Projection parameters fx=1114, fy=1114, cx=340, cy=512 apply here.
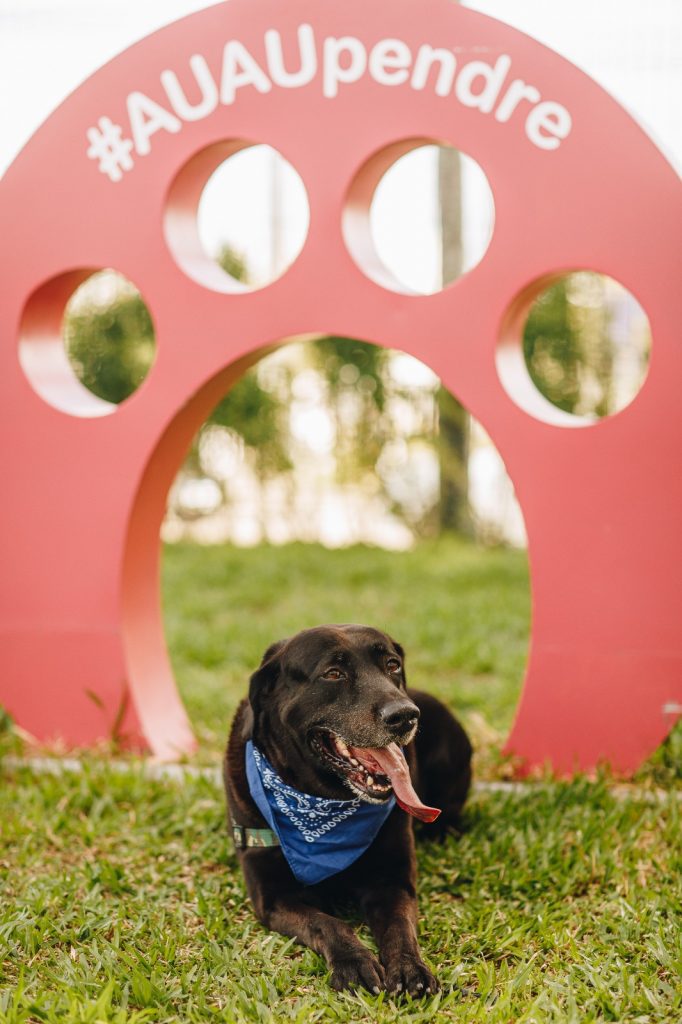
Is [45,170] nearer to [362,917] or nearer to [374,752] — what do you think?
[374,752]

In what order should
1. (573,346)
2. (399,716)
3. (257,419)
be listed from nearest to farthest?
(399,716) → (257,419) → (573,346)

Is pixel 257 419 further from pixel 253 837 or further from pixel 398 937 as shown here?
pixel 398 937

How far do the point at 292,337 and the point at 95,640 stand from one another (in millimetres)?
1460

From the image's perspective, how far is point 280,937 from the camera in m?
2.98

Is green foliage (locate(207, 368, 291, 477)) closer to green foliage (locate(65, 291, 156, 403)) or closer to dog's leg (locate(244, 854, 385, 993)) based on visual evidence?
green foliage (locate(65, 291, 156, 403))

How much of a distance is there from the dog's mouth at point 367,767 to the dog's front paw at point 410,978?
15.0 inches

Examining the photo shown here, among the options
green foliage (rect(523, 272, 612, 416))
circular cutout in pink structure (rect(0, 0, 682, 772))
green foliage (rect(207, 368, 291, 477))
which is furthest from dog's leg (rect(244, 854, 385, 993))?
green foliage (rect(523, 272, 612, 416))

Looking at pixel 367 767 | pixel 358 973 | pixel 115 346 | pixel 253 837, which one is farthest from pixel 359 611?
pixel 115 346

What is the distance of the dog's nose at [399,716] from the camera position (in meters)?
2.85

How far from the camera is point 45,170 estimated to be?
4496 mm

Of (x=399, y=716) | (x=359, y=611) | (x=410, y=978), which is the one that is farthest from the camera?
(x=359, y=611)

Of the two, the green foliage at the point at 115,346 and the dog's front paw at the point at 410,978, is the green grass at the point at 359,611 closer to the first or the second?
the dog's front paw at the point at 410,978

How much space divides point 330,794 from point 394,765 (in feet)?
0.76

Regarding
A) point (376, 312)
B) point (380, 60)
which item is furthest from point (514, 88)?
point (376, 312)
